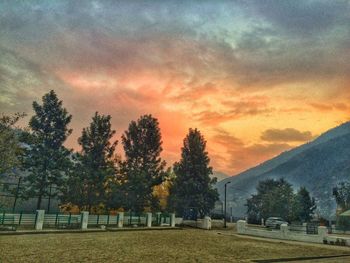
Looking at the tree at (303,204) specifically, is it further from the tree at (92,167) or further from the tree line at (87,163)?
the tree at (92,167)

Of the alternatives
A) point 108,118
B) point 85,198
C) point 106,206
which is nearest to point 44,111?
point 108,118

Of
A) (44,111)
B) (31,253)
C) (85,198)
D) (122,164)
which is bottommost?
(31,253)

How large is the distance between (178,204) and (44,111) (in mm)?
31566

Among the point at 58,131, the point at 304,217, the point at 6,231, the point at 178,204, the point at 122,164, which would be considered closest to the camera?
the point at 6,231

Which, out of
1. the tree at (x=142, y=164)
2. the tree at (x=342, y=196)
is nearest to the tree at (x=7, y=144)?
the tree at (x=142, y=164)

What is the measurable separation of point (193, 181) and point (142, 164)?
13185 mm

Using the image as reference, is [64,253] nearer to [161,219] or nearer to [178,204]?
[161,219]

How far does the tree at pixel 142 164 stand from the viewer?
54625 millimetres

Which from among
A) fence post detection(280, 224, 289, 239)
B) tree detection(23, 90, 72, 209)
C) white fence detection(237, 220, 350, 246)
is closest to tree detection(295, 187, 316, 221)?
white fence detection(237, 220, 350, 246)

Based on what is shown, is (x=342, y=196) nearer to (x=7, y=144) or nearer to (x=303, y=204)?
(x=303, y=204)

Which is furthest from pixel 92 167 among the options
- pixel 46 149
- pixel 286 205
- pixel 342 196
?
pixel 342 196

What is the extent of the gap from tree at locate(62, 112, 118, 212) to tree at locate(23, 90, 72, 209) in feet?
6.51

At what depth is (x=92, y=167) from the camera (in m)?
49.9

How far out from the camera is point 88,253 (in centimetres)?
1825
